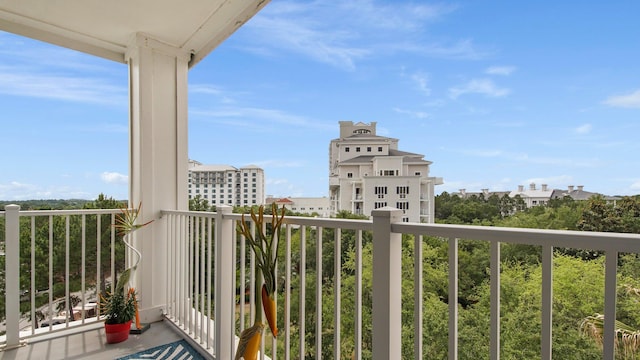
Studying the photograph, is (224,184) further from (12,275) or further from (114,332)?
(12,275)

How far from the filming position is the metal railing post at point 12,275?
2.35 meters

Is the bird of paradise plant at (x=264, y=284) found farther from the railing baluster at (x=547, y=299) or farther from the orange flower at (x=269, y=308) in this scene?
the railing baluster at (x=547, y=299)

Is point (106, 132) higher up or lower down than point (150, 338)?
higher up

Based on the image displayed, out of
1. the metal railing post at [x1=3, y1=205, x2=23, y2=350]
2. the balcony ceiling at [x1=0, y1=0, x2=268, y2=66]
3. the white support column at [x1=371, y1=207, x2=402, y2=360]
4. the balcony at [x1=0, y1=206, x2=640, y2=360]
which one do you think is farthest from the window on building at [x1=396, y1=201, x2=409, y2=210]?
the metal railing post at [x1=3, y1=205, x2=23, y2=350]

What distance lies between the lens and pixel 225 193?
10.6 feet

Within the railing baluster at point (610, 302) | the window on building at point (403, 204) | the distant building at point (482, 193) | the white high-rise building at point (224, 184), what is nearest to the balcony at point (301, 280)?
the railing baluster at point (610, 302)

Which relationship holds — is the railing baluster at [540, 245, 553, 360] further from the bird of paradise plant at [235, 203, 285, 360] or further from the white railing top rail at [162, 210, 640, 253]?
the bird of paradise plant at [235, 203, 285, 360]

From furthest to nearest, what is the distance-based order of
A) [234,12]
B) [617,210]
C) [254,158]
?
[254,158]
[234,12]
[617,210]

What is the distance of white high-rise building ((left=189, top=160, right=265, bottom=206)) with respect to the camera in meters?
3.12

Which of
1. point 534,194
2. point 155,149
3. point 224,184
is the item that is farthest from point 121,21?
point 534,194

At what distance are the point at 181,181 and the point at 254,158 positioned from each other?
6059 mm

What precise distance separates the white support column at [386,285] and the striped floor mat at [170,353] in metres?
1.60

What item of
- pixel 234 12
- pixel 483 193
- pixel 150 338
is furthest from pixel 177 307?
pixel 483 193

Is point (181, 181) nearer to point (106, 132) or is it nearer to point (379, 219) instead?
Answer: point (379, 219)
